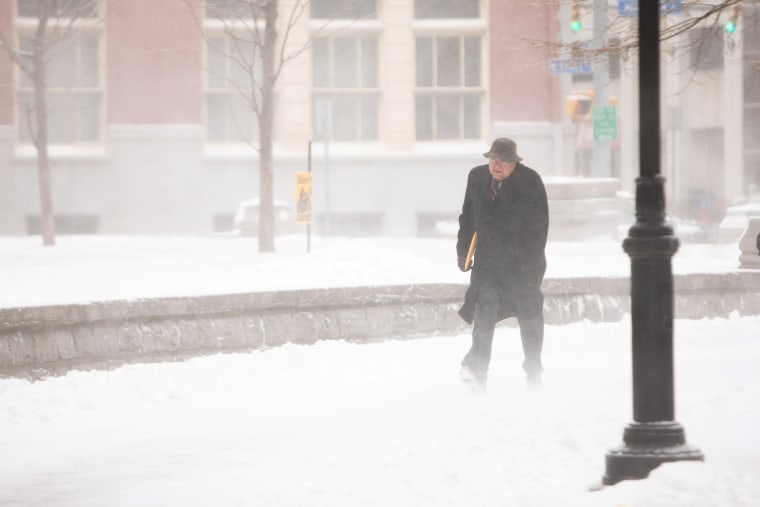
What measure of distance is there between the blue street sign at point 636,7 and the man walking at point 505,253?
3303 mm

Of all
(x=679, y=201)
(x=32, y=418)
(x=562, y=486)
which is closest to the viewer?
(x=562, y=486)

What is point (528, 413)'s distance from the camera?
870cm

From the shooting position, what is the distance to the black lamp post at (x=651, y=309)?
21.3 ft

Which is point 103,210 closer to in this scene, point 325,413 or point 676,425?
point 325,413

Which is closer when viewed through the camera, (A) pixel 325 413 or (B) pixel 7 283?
(A) pixel 325 413

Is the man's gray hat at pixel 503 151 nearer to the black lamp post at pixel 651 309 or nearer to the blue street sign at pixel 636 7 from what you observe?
the black lamp post at pixel 651 309

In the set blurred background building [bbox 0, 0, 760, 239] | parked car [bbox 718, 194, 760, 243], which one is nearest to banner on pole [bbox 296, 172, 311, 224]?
blurred background building [bbox 0, 0, 760, 239]

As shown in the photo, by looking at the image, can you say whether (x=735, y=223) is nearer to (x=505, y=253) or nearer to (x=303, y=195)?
(x=303, y=195)

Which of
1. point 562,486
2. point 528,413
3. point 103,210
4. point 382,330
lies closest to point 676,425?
point 562,486

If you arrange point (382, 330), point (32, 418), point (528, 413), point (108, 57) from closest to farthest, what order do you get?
point (528, 413)
point (32, 418)
point (382, 330)
point (108, 57)

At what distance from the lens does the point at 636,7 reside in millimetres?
17266

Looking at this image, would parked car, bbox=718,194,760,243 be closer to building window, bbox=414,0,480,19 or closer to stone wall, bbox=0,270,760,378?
building window, bbox=414,0,480,19

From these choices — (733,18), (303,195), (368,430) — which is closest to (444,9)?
(303,195)

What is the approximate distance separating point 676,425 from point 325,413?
3.40 metres
